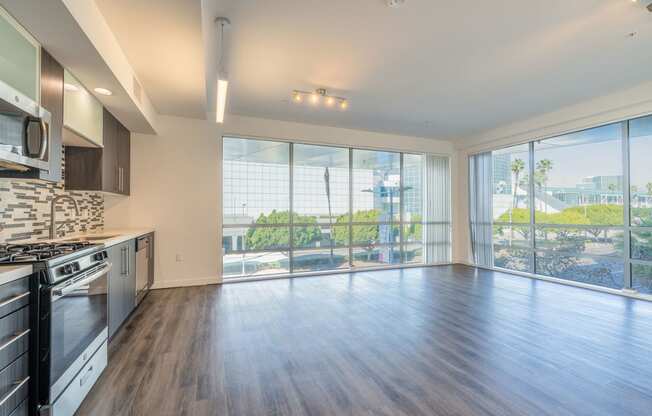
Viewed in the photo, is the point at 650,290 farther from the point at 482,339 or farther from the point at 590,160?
the point at 482,339

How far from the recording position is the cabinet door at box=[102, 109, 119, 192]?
11.3 ft

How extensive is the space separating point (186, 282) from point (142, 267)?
1.05m

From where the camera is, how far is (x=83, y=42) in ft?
7.05

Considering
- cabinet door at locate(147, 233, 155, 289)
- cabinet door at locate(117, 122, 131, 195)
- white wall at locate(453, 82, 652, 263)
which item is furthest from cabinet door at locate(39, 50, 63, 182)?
white wall at locate(453, 82, 652, 263)

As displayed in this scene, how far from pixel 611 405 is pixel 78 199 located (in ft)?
17.2

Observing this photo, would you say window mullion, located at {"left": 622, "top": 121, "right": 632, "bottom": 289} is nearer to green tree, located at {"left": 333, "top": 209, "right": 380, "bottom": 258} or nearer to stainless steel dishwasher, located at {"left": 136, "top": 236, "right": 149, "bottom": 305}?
green tree, located at {"left": 333, "top": 209, "right": 380, "bottom": 258}

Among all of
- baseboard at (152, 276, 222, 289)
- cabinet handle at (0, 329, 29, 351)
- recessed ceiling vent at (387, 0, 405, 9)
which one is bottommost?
baseboard at (152, 276, 222, 289)

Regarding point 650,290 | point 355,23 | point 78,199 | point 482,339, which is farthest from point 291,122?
point 650,290

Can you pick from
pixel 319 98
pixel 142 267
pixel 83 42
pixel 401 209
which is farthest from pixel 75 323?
pixel 401 209

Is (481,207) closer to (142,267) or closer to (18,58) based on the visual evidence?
(142,267)

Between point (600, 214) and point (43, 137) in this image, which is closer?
A: point (43, 137)

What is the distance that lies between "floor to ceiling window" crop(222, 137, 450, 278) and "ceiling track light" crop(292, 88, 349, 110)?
Answer: 1.36 meters

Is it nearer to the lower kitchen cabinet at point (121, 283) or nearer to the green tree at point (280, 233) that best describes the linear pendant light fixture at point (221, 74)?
the lower kitchen cabinet at point (121, 283)

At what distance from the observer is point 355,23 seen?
269 cm
